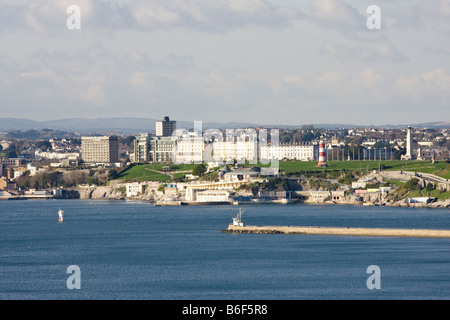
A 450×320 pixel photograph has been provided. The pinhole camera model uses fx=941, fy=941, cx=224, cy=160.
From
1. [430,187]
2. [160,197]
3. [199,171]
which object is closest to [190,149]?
[199,171]

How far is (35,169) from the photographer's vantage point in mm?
117000

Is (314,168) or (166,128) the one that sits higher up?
(166,128)

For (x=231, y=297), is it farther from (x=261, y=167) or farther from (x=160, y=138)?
(x=160, y=138)

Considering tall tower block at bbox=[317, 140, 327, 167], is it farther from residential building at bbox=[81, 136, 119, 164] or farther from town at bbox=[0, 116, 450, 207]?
residential building at bbox=[81, 136, 119, 164]

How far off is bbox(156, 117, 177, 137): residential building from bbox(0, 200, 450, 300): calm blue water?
9948 centimetres

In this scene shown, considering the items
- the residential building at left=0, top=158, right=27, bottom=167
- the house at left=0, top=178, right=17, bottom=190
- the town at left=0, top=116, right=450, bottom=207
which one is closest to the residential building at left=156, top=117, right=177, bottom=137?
the town at left=0, top=116, right=450, bottom=207

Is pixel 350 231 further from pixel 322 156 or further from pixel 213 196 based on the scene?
pixel 322 156

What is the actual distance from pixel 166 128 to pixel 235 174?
6972 centimetres

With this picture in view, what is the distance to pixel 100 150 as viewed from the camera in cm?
13200

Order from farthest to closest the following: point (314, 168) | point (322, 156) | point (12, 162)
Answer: point (12, 162)
point (322, 156)
point (314, 168)

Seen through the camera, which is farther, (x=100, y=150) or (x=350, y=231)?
(x=100, y=150)

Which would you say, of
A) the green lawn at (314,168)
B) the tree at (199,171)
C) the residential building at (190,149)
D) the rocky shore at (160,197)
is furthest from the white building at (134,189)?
the residential building at (190,149)

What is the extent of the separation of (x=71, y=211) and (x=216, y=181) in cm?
2078
